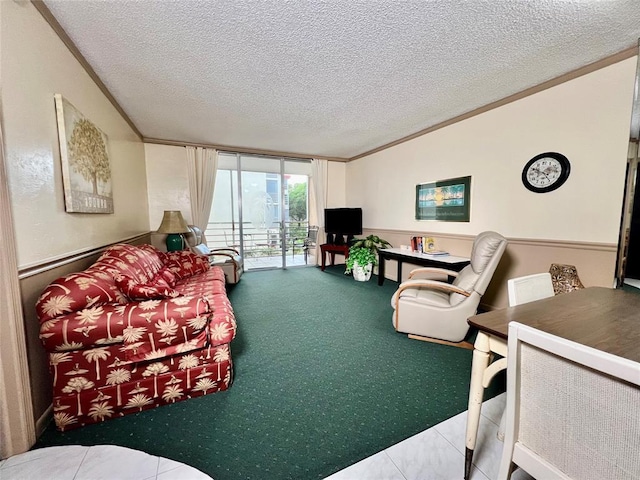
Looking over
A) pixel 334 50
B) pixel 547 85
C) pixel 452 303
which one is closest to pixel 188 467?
pixel 452 303

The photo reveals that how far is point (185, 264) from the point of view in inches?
126

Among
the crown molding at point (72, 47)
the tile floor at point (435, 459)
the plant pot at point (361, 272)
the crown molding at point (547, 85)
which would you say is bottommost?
the tile floor at point (435, 459)

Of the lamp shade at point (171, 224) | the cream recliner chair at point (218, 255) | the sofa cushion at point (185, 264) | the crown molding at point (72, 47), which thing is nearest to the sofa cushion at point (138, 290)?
the sofa cushion at point (185, 264)

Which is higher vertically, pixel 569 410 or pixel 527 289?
pixel 527 289

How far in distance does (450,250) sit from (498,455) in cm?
259

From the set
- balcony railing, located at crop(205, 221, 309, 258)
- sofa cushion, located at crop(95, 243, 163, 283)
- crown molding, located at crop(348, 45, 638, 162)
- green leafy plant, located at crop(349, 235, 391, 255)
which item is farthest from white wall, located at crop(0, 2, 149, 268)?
crown molding, located at crop(348, 45, 638, 162)

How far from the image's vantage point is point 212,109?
3.06 m

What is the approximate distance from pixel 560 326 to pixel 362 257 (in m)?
3.51

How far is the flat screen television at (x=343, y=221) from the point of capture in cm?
502

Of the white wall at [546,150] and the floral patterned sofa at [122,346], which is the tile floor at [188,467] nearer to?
the floral patterned sofa at [122,346]

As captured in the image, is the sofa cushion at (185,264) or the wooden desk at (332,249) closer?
the sofa cushion at (185,264)

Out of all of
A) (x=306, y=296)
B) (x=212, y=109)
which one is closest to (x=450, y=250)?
(x=306, y=296)

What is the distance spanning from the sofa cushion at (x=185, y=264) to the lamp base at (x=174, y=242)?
0.72 metres

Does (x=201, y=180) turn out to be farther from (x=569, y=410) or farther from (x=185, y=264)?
(x=569, y=410)
